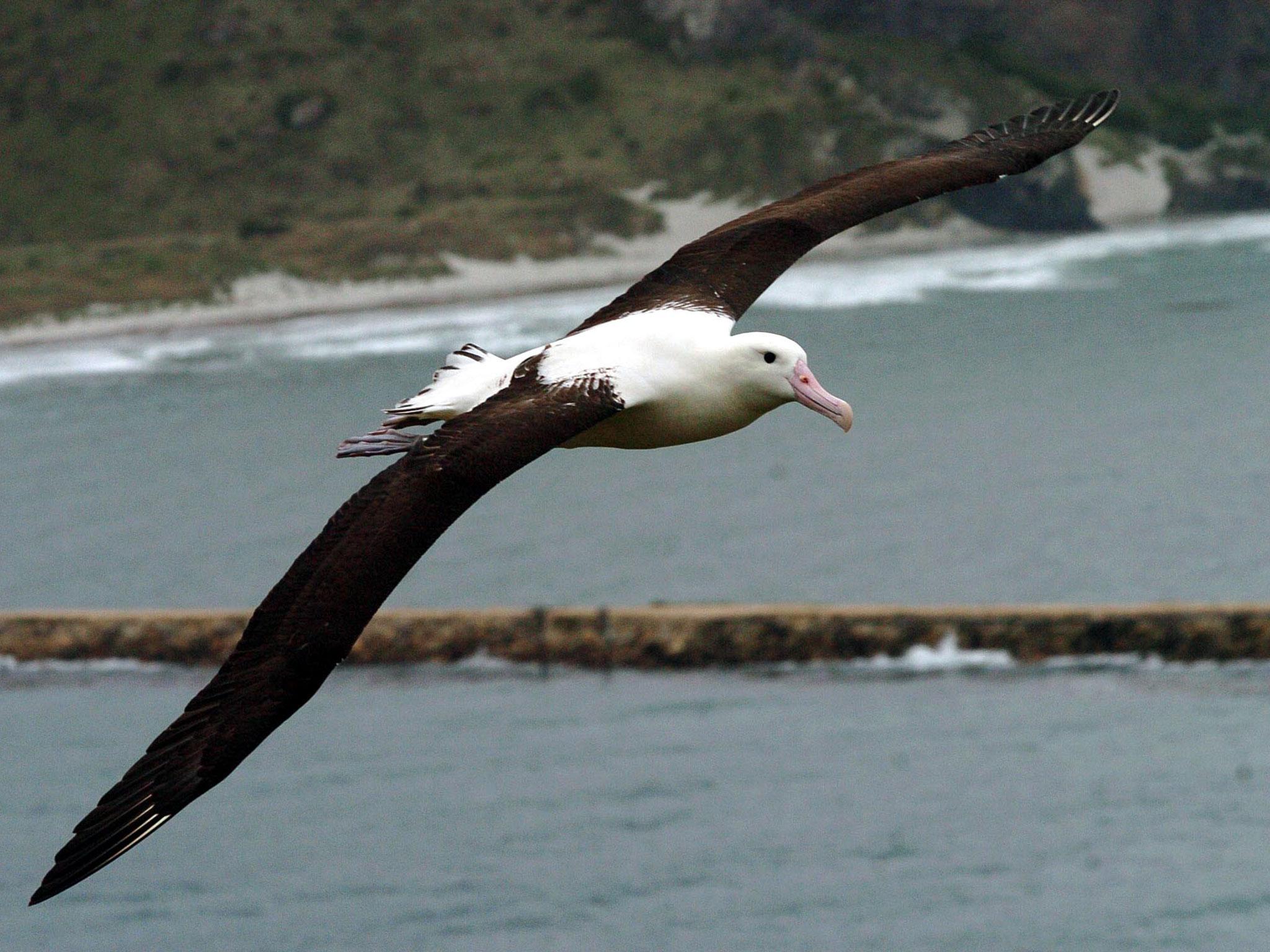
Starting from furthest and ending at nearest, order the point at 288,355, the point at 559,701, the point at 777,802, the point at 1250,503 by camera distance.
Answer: the point at 288,355, the point at 1250,503, the point at 559,701, the point at 777,802

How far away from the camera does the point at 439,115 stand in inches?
3361

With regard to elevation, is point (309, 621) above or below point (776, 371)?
below

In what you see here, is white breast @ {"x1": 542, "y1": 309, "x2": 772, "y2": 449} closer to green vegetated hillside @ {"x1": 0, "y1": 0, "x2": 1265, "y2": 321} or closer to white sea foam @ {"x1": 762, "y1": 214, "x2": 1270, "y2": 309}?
white sea foam @ {"x1": 762, "y1": 214, "x2": 1270, "y2": 309}

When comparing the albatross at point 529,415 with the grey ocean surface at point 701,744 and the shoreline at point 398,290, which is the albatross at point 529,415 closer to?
the grey ocean surface at point 701,744

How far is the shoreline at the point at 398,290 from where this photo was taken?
63.6 m

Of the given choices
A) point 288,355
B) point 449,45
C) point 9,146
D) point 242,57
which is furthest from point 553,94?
point 288,355

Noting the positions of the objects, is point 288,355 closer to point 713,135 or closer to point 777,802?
point 713,135

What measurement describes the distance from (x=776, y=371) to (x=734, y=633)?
13176 millimetres

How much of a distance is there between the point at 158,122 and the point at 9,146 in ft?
19.5

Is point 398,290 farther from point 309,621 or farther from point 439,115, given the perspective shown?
point 309,621

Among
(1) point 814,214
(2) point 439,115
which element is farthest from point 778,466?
(2) point 439,115

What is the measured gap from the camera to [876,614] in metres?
23.0

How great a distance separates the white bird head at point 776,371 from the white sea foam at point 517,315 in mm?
41363

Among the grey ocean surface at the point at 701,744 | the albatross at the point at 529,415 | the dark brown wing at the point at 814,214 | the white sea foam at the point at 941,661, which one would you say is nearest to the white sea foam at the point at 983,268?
the grey ocean surface at the point at 701,744
